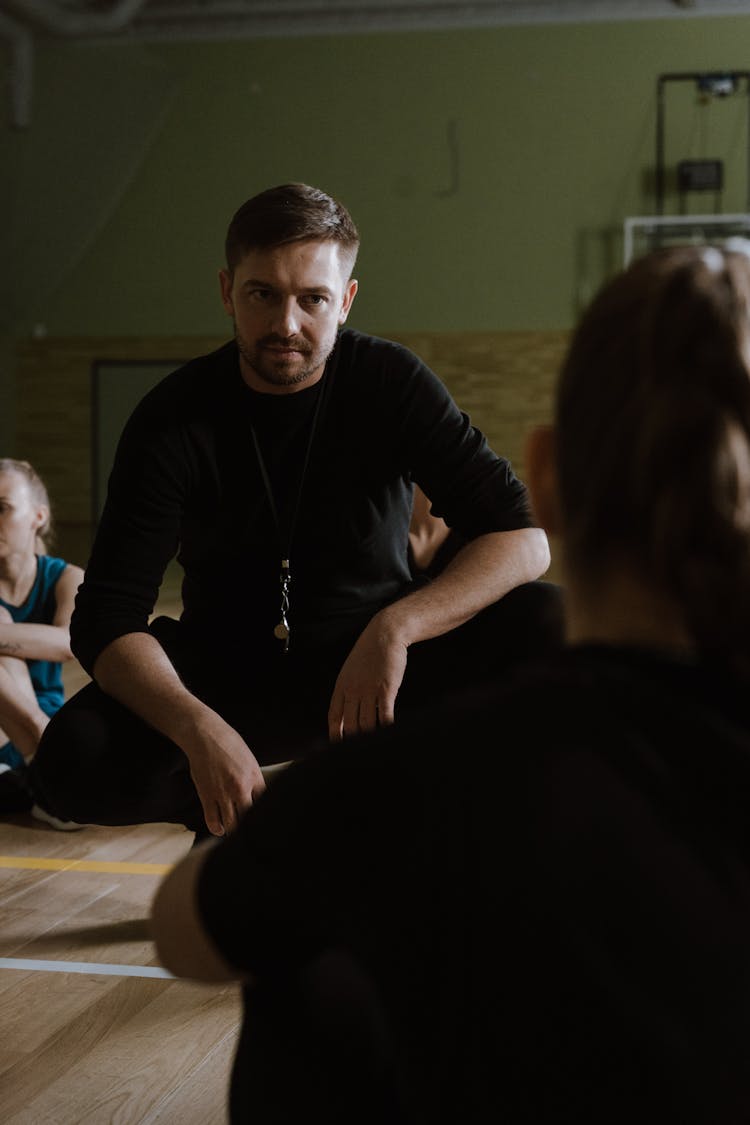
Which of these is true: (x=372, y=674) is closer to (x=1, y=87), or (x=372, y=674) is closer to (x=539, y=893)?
(x=539, y=893)

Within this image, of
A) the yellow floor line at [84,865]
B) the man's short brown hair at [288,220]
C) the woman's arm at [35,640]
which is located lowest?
the yellow floor line at [84,865]

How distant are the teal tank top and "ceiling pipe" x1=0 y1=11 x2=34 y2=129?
24.4 ft

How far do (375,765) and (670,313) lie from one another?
235 mm

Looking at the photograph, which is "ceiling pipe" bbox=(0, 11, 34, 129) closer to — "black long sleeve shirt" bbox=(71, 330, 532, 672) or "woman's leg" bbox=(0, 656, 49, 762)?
"woman's leg" bbox=(0, 656, 49, 762)

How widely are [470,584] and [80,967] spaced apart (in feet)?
2.47

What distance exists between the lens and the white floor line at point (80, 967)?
1.67 metres

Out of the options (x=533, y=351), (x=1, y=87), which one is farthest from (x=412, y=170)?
(x=1, y=87)

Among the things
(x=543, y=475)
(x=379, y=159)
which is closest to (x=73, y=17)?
(x=379, y=159)

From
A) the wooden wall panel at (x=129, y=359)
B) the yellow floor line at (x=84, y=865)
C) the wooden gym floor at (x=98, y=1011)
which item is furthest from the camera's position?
the wooden wall panel at (x=129, y=359)

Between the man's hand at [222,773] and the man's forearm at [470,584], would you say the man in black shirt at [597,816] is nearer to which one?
the man's hand at [222,773]

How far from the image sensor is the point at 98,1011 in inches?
60.3

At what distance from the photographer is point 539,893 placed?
52cm

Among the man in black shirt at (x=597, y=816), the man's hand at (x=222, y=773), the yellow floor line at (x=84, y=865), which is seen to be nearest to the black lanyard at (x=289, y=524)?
the man's hand at (x=222, y=773)

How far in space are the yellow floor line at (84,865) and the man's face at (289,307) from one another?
91 cm
